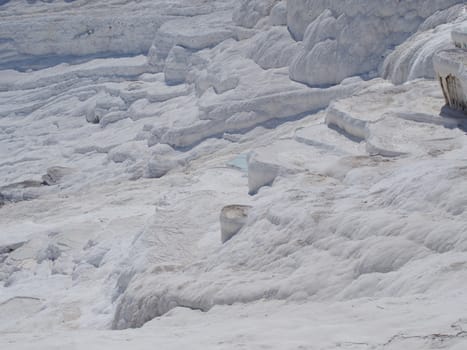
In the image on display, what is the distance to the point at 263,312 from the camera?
5383 millimetres

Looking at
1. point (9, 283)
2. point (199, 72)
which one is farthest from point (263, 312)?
point (199, 72)

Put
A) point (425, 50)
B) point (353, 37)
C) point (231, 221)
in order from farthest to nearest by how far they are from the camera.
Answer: point (353, 37), point (425, 50), point (231, 221)

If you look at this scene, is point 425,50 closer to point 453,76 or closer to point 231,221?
point 453,76

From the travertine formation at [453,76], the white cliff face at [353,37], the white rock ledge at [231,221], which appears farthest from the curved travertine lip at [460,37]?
the white cliff face at [353,37]

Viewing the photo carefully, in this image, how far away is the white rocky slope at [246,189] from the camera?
4.79 metres

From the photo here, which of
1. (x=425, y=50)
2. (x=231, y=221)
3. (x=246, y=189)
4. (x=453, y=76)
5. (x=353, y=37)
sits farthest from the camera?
(x=353, y=37)

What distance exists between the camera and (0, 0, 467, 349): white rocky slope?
4.79 m

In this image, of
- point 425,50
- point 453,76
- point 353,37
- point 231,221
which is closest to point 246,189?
point 231,221

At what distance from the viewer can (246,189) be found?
10273 mm

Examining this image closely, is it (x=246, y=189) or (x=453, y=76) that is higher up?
(x=453, y=76)

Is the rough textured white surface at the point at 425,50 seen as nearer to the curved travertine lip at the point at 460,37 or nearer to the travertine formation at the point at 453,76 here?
the curved travertine lip at the point at 460,37

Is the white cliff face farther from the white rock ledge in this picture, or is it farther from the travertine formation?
the white rock ledge

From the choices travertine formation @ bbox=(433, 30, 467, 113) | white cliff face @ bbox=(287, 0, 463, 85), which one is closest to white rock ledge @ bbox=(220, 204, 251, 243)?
travertine formation @ bbox=(433, 30, 467, 113)

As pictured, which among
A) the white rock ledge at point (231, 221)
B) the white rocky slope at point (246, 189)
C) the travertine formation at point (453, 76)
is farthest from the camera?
the travertine formation at point (453, 76)
